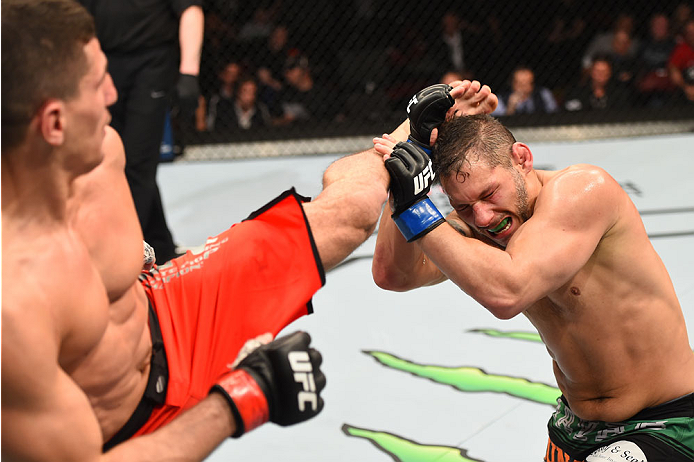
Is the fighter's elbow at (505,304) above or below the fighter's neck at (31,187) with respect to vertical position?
below

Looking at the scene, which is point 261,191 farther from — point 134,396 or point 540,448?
point 134,396

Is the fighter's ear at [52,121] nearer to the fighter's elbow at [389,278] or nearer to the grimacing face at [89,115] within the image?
the grimacing face at [89,115]

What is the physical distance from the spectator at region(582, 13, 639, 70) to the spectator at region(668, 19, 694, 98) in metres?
0.35

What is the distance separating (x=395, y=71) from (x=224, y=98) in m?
1.49

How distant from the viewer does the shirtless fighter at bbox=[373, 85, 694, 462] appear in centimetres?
163

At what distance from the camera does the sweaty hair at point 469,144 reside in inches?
69.5

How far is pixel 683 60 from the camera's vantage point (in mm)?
6809

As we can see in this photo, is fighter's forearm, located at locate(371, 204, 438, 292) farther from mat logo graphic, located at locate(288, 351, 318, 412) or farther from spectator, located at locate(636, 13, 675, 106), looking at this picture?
spectator, located at locate(636, 13, 675, 106)

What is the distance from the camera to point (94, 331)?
125cm

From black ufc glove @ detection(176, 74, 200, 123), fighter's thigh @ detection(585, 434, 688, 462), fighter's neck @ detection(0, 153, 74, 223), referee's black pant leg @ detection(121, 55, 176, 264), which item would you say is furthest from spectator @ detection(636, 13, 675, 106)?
fighter's neck @ detection(0, 153, 74, 223)

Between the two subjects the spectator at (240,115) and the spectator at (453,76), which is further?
the spectator at (240,115)

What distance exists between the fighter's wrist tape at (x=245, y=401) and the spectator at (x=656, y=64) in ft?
20.9

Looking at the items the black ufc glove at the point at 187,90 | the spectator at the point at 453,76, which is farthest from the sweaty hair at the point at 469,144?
the spectator at the point at 453,76

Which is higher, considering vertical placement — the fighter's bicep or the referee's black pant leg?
the fighter's bicep
